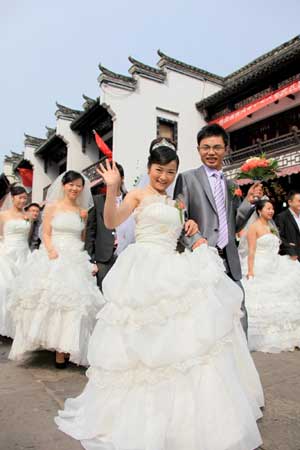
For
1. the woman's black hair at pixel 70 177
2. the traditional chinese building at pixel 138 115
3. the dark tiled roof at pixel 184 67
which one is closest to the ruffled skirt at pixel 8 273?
the woman's black hair at pixel 70 177

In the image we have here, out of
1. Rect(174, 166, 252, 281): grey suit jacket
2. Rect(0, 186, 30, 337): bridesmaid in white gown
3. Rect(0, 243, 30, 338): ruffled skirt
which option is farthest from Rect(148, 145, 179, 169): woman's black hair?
Rect(0, 186, 30, 337): bridesmaid in white gown

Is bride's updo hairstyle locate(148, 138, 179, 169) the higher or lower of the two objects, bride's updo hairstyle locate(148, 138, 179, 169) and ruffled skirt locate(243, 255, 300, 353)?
the higher

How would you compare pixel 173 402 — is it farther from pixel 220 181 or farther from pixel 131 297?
pixel 220 181

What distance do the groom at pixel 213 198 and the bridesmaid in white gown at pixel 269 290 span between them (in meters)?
1.90

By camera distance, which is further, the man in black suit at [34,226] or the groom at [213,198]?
the man in black suit at [34,226]

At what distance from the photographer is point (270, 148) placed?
45.0ft

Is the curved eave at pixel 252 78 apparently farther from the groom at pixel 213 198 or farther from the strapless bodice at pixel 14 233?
the groom at pixel 213 198

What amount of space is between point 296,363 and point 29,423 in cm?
284

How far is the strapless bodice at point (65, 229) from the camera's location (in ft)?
13.6

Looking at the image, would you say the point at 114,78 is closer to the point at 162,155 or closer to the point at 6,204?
the point at 6,204

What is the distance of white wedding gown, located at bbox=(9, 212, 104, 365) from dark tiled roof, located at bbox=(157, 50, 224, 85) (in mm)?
14594

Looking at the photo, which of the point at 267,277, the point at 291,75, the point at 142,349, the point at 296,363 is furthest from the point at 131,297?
the point at 291,75

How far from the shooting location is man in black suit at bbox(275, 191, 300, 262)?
19.1 ft

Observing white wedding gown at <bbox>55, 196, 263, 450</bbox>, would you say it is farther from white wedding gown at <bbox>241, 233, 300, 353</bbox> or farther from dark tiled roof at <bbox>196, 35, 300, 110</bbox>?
dark tiled roof at <bbox>196, 35, 300, 110</bbox>
